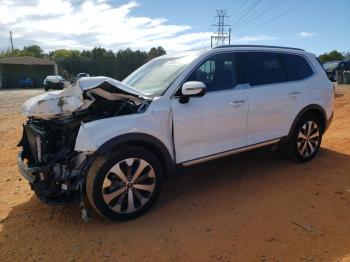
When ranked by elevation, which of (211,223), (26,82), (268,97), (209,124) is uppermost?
(268,97)

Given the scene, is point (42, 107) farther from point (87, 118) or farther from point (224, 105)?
point (224, 105)

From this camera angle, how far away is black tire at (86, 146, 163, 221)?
3342 mm

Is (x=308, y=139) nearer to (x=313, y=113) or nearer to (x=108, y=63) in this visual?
(x=313, y=113)

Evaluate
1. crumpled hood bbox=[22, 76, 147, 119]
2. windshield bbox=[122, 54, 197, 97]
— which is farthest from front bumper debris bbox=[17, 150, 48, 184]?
windshield bbox=[122, 54, 197, 97]

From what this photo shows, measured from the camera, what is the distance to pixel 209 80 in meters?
4.18

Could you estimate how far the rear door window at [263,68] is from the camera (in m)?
4.56

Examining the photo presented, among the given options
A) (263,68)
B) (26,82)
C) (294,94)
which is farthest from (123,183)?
(26,82)

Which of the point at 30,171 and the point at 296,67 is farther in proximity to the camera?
the point at 296,67

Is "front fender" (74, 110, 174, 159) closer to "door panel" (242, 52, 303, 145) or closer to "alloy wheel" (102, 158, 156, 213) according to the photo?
"alloy wheel" (102, 158, 156, 213)

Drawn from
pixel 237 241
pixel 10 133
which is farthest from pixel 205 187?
pixel 10 133

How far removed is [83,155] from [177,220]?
4.04ft

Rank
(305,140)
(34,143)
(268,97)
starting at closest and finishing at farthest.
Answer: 1. (34,143)
2. (268,97)
3. (305,140)

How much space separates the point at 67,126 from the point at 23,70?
4858 cm

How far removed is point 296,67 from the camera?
517 centimetres
